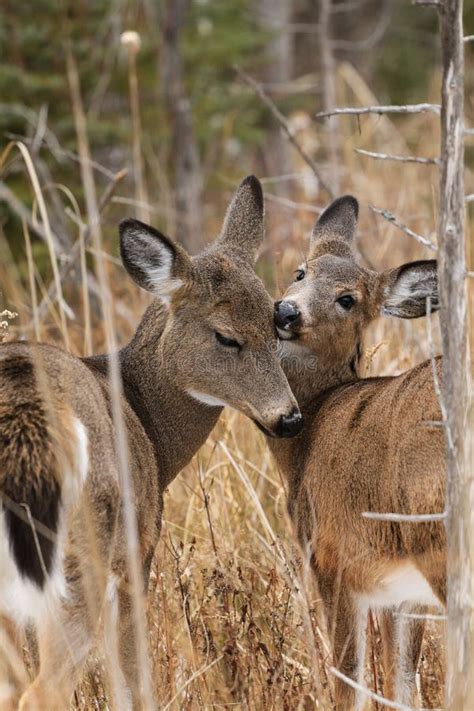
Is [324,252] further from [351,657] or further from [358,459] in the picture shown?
[351,657]

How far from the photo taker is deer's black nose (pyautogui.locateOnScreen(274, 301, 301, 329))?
4.73m

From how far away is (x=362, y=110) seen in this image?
11.2 feet

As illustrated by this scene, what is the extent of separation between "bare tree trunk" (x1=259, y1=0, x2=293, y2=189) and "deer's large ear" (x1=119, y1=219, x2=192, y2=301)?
7.37m

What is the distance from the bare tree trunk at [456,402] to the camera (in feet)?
10.3

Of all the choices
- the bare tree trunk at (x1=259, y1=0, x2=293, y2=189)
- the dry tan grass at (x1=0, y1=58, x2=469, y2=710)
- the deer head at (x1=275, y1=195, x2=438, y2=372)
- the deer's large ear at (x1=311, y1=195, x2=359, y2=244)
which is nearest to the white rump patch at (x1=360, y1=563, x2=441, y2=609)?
the dry tan grass at (x1=0, y1=58, x2=469, y2=710)

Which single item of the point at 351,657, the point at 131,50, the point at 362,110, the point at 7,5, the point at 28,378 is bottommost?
the point at 351,657

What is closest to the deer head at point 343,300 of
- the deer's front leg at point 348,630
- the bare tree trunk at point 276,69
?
the deer's front leg at point 348,630

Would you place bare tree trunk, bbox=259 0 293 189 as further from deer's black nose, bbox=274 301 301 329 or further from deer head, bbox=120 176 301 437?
deer head, bbox=120 176 301 437

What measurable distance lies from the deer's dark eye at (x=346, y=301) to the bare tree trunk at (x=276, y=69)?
6793 millimetres

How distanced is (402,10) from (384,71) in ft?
4.26

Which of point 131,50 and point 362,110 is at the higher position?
point 131,50

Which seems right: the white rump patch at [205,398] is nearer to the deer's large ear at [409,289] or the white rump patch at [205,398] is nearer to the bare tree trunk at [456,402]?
the deer's large ear at [409,289]

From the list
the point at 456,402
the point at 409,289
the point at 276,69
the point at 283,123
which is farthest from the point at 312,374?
the point at 276,69

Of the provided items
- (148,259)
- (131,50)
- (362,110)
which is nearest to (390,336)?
(131,50)
